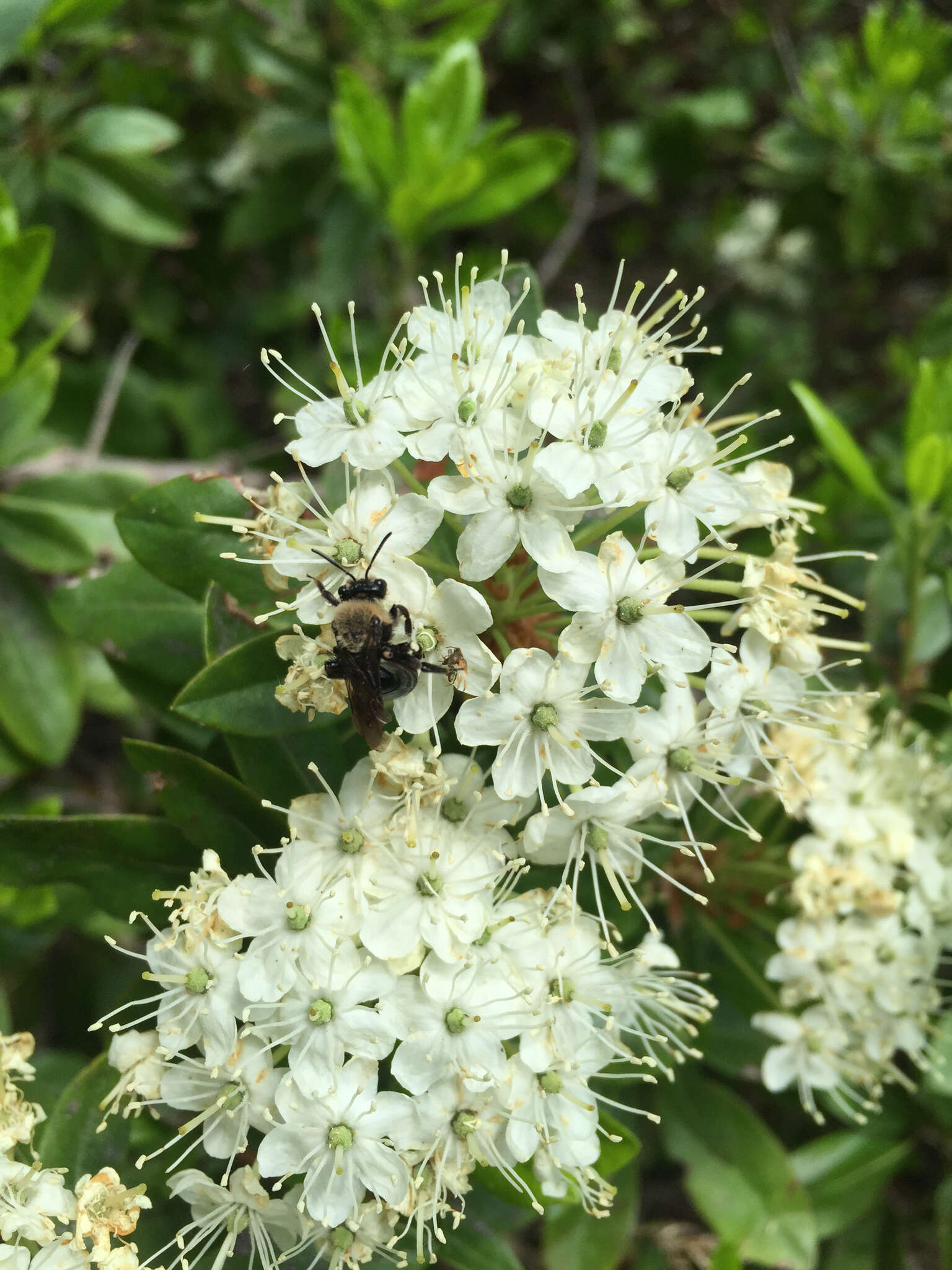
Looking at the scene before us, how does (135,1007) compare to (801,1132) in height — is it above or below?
above

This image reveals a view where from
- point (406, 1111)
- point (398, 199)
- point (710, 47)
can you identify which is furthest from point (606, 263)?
point (406, 1111)

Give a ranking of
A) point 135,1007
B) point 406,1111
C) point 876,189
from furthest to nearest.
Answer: point 876,189 < point 135,1007 < point 406,1111

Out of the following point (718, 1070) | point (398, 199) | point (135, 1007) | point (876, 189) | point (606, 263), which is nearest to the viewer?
point (135, 1007)

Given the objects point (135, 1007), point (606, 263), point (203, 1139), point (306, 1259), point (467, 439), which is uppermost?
point (467, 439)

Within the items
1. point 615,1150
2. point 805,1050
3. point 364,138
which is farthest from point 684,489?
point 364,138

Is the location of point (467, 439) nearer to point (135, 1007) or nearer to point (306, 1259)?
point (306, 1259)

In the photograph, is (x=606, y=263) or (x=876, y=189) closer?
(x=876, y=189)

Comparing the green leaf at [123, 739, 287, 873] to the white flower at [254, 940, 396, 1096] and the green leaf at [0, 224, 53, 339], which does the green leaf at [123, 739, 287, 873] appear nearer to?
the white flower at [254, 940, 396, 1096]
